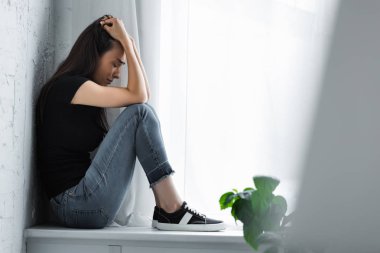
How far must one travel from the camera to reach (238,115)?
2268 mm

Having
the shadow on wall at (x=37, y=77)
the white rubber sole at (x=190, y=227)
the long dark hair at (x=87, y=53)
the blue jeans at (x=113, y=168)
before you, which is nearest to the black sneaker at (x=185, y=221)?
the white rubber sole at (x=190, y=227)

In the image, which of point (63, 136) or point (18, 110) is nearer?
point (18, 110)

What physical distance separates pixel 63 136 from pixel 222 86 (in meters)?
0.67

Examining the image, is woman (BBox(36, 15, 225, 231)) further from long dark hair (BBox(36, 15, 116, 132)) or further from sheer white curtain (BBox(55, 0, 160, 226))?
sheer white curtain (BBox(55, 0, 160, 226))

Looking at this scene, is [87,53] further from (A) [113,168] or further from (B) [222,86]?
(B) [222,86]

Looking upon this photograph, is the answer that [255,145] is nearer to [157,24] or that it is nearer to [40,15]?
[157,24]

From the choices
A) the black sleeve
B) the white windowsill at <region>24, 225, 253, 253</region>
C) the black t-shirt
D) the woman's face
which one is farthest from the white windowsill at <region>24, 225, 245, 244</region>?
the woman's face

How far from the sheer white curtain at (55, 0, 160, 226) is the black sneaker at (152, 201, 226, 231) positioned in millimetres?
240

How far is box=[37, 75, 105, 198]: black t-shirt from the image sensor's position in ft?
6.43

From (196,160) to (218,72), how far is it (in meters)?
0.37

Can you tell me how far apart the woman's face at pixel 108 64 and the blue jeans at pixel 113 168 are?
0.74 feet

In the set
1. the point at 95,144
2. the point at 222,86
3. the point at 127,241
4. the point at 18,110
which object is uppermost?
the point at 222,86

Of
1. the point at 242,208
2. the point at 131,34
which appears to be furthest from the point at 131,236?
the point at 131,34

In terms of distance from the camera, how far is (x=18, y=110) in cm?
179
